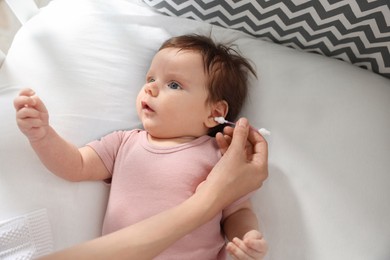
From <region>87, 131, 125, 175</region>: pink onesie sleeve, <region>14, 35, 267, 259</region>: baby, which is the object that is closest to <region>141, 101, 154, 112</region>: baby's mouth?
<region>14, 35, 267, 259</region>: baby

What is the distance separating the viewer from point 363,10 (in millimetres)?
947

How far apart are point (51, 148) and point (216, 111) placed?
39cm

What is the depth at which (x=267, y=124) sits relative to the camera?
3.27 ft

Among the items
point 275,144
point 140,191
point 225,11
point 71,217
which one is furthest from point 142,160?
point 225,11

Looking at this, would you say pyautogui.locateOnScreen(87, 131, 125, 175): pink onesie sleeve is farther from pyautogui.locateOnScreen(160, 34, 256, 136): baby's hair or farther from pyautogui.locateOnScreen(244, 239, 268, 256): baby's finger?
pyautogui.locateOnScreen(244, 239, 268, 256): baby's finger

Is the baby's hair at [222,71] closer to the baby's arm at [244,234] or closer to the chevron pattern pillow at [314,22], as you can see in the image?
the chevron pattern pillow at [314,22]

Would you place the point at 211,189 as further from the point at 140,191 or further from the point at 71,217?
the point at 71,217

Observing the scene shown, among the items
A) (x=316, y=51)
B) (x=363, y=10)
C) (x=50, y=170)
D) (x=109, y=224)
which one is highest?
(x=363, y=10)

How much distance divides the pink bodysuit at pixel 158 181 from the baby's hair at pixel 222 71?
11 centimetres

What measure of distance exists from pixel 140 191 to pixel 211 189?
18 cm

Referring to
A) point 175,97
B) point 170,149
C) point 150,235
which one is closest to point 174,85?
point 175,97

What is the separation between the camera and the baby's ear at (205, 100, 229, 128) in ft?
3.14

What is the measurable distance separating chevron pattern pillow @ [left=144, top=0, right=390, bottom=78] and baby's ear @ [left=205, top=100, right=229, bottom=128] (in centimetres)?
28

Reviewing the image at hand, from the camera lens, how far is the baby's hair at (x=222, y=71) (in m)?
0.95
